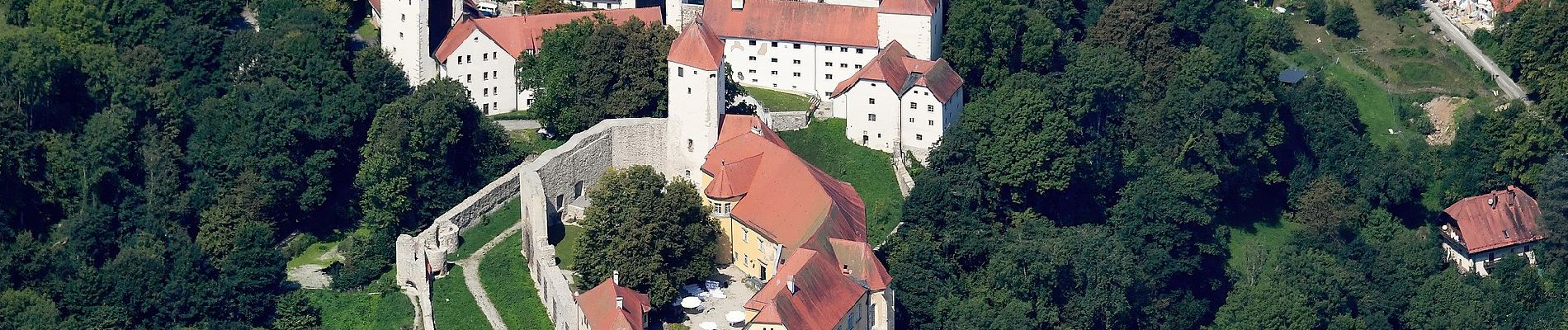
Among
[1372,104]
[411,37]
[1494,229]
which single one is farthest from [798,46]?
[1494,229]

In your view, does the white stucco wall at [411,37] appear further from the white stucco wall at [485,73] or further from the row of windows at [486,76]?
the row of windows at [486,76]

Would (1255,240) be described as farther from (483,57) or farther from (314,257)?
(314,257)

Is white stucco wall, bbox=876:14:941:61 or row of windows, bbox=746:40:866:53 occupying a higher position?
white stucco wall, bbox=876:14:941:61

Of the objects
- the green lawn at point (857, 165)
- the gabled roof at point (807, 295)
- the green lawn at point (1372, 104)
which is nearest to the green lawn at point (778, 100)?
the green lawn at point (857, 165)

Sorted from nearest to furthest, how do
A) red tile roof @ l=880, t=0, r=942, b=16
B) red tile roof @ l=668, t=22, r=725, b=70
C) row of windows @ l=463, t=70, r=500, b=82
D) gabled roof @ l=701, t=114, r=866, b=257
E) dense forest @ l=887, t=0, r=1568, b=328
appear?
gabled roof @ l=701, t=114, r=866, b=257
red tile roof @ l=668, t=22, r=725, b=70
dense forest @ l=887, t=0, r=1568, b=328
red tile roof @ l=880, t=0, r=942, b=16
row of windows @ l=463, t=70, r=500, b=82

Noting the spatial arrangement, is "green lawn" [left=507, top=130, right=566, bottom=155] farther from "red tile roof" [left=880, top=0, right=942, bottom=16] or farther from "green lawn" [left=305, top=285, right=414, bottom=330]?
"red tile roof" [left=880, top=0, right=942, bottom=16]

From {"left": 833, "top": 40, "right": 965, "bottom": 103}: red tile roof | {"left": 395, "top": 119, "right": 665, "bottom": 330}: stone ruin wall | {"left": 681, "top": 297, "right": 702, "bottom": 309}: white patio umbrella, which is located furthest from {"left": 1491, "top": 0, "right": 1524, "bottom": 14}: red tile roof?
{"left": 681, "top": 297, "right": 702, "bottom": 309}: white patio umbrella
